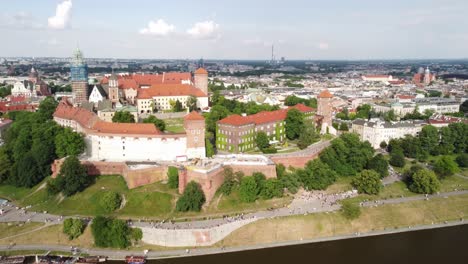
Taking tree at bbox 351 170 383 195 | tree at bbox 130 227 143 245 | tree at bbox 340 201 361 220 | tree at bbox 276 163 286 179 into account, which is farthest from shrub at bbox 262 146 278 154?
tree at bbox 130 227 143 245

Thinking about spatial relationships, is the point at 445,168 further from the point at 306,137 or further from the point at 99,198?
the point at 99,198

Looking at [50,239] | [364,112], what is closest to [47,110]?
[50,239]

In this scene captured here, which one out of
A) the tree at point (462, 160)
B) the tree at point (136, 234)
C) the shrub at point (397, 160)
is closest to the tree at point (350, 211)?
the shrub at point (397, 160)

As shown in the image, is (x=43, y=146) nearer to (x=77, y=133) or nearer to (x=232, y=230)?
(x=77, y=133)

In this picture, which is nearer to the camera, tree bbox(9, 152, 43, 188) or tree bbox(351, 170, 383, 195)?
tree bbox(351, 170, 383, 195)

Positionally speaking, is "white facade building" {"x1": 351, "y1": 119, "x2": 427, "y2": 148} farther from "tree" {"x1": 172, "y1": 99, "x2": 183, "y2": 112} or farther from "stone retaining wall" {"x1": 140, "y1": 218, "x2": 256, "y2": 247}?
"stone retaining wall" {"x1": 140, "y1": 218, "x2": 256, "y2": 247}

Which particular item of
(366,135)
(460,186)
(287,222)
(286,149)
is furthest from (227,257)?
(366,135)

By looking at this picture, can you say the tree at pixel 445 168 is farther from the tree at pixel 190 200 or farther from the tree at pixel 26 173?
the tree at pixel 26 173
